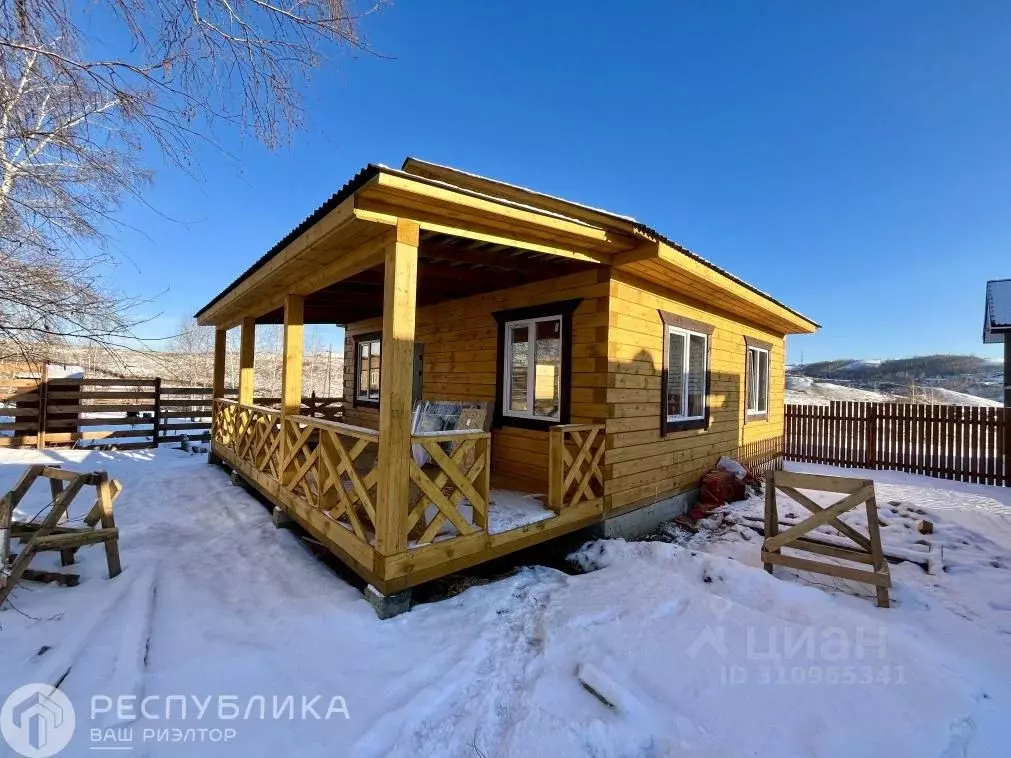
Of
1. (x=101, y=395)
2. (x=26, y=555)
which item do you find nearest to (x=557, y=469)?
(x=26, y=555)

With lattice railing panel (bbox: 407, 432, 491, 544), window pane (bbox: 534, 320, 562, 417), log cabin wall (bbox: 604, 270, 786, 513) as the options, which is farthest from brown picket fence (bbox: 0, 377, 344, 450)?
log cabin wall (bbox: 604, 270, 786, 513)

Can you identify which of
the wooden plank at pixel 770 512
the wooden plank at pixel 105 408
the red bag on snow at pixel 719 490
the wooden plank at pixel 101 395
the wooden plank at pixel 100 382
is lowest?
the red bag on snow at pixel 719 490

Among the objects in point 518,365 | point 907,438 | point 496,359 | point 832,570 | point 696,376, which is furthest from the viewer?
point 907,438

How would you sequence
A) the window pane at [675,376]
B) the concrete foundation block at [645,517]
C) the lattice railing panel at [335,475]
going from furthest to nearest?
the window pane at [675,376] → the concrete foundation block at [645,517] → the lattice railing panel at [335,475]

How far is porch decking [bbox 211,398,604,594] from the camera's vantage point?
10.3ft

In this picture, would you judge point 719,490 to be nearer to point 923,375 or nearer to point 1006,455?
point 1006,455

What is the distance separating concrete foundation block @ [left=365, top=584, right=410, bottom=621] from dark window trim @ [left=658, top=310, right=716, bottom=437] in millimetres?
3739

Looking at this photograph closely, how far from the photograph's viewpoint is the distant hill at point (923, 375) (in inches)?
910

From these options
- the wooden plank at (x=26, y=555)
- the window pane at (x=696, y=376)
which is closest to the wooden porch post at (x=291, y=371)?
the wooden plank at (x=26, y=555)

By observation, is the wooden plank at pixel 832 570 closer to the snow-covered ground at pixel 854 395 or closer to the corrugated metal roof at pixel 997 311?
the corrugated metal roof at pixel 997 311

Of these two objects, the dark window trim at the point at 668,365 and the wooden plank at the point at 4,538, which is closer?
the wooden plank at the point at 4,538

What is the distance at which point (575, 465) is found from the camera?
4305mm

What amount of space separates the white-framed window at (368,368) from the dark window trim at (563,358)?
11.6 feet

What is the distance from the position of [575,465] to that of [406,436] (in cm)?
195
